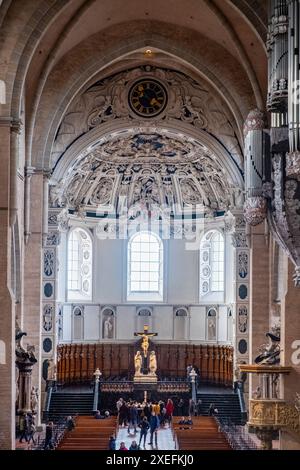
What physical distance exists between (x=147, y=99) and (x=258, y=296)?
956 cm

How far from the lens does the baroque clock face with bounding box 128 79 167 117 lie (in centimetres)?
4538

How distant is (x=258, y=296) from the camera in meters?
42.8

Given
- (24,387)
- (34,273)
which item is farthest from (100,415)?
(24,387)

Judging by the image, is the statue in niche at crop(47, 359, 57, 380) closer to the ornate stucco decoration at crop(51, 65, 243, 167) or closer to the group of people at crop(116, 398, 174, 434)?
the group of people at crop(116, 398, 174, 434)

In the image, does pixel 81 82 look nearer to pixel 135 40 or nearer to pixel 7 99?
pixel 135 40

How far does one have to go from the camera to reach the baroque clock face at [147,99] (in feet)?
149

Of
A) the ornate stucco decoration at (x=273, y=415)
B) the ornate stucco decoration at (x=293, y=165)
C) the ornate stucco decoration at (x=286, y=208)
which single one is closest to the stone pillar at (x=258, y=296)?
the ornate stucco decoration at (x=273, y=415)

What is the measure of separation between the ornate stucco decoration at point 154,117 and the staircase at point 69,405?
980 cm

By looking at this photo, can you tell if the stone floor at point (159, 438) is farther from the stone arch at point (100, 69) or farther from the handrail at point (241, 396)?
the stone arch at point (100, 69)

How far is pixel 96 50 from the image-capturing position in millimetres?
41969
